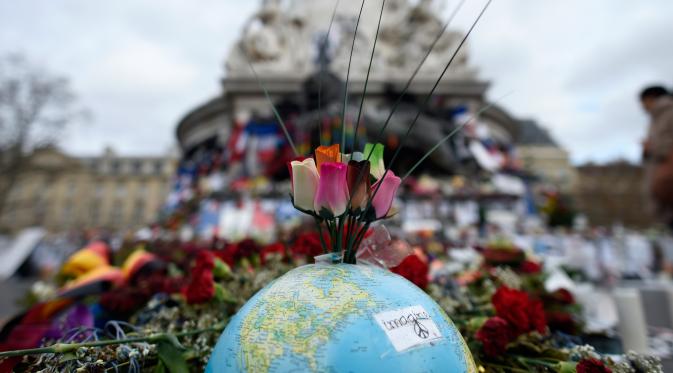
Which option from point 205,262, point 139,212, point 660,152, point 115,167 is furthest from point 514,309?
point 115,167

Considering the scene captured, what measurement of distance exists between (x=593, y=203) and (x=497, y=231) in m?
39.1

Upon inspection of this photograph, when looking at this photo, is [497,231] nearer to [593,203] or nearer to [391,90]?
[391,90]

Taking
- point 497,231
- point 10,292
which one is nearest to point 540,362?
point 497,231

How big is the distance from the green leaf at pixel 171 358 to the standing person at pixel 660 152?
3.66 meters

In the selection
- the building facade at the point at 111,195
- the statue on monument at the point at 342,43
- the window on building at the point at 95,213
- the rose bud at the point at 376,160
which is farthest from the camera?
the window on building at the point at 95,213

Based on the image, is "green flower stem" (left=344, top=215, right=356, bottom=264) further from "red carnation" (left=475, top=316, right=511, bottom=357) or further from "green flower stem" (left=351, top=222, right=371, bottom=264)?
"red carnation" (left=475, top=316, right=511, bottom=357)

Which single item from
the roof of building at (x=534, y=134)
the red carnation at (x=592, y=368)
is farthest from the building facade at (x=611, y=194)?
the red carnation at (x=592, y=368)

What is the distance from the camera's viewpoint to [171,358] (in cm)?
121

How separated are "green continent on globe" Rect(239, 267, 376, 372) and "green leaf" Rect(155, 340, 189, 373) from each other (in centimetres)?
30

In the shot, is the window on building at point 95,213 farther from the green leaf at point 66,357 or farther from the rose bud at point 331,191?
the rose bud at point 331,191

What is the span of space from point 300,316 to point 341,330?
0.11m

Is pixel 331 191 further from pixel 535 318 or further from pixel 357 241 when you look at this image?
pixel 535 318

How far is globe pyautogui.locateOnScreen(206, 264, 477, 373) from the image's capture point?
0.90m

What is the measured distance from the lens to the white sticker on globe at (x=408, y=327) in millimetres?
937
